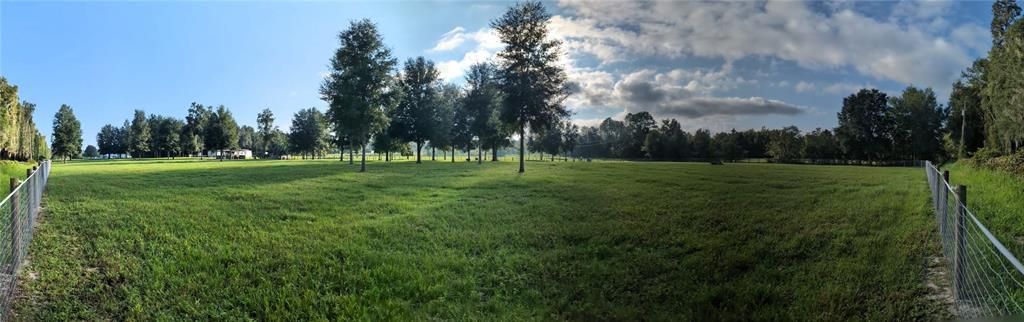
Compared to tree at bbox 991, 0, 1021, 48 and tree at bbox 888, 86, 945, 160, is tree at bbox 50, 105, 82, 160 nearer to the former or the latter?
tree at bbox 888, 86, 945, 160

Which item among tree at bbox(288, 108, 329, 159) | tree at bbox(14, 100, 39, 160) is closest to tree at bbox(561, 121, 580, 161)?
tree at bbox(288, 108, 329, 159)

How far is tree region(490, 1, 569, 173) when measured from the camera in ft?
76.8

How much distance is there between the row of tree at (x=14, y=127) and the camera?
2533cm

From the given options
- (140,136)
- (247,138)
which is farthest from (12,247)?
(247,138)

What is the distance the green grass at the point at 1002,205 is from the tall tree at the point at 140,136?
72.6m

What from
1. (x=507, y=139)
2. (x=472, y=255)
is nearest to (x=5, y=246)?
(x=472, y=255)

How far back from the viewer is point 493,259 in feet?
20.2

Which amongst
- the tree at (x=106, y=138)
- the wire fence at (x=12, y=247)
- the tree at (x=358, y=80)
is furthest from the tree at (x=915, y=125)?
the tree at (x=106, y=138)

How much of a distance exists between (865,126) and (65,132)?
7089 centimetres

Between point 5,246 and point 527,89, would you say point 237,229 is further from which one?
point 527,89

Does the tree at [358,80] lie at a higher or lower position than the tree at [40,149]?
higher

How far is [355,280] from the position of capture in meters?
5.38

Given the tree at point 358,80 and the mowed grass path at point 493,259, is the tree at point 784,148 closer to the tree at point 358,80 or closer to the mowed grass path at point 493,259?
the mowed grass path at point 493,259

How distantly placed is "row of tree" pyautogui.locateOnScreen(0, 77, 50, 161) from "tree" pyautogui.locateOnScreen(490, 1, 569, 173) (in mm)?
24956
